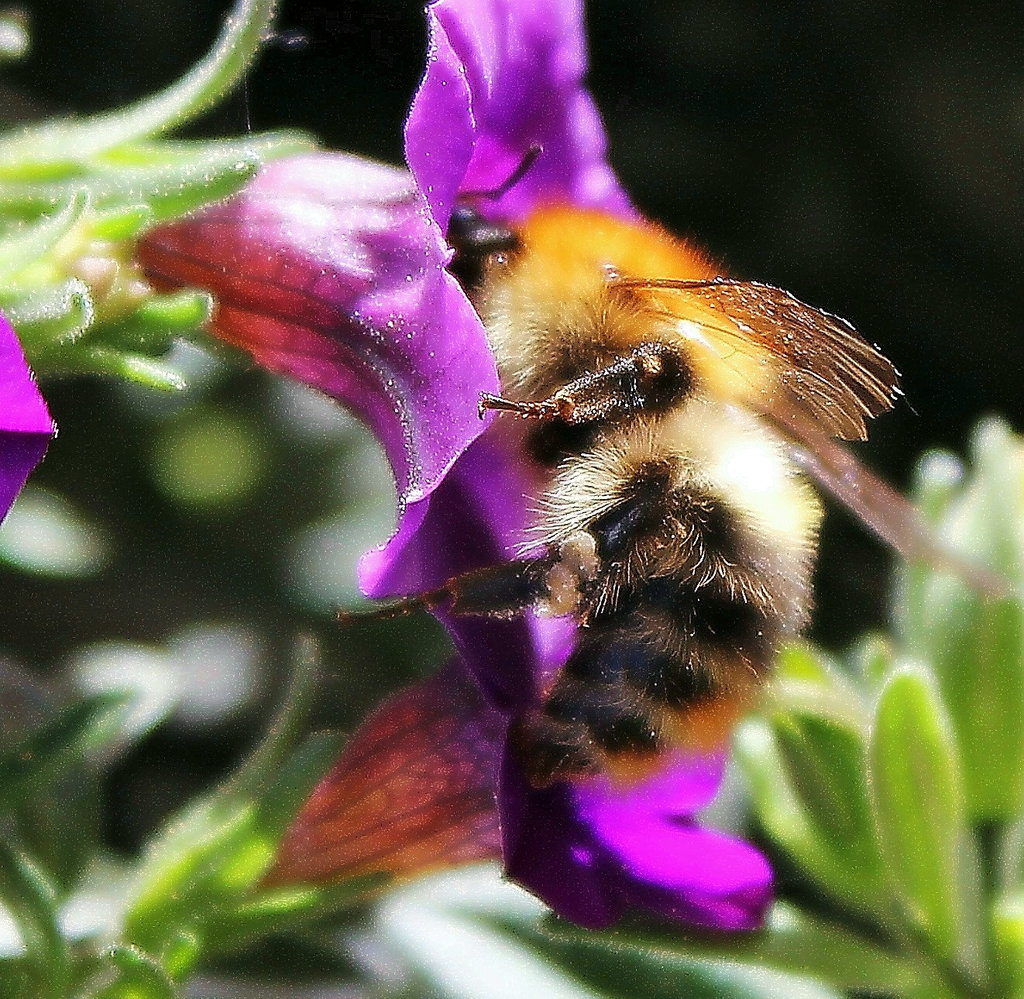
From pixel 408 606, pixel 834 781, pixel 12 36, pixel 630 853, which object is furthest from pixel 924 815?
pixel 12 36

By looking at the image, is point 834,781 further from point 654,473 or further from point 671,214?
point 671,214

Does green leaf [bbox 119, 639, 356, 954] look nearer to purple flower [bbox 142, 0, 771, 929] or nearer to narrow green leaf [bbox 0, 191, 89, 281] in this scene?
purple flower [bbox 142, 0, 771, 929]

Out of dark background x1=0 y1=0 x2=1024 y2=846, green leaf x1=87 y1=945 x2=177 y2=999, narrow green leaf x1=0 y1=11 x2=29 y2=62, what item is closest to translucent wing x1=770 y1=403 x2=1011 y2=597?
green leaf x1=87 y1=945 x2=177 y2=999

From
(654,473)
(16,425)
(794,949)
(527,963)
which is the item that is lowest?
(527,963)

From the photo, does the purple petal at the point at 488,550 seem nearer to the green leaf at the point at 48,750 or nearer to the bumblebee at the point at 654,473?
the bumblebee at the point at 654,473

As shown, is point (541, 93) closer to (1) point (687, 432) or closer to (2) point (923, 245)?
(1) point (687, 432)
